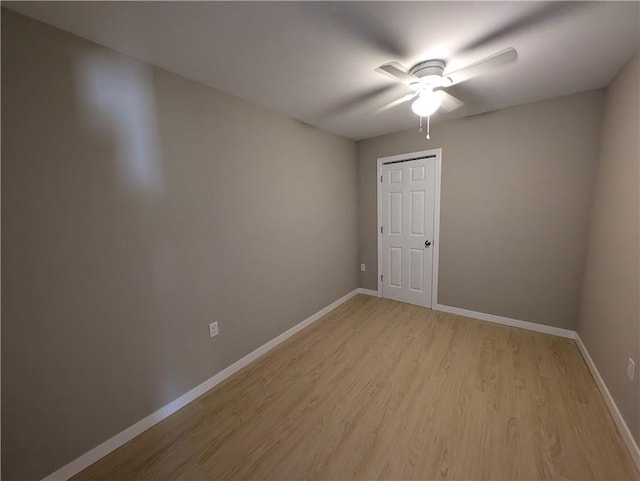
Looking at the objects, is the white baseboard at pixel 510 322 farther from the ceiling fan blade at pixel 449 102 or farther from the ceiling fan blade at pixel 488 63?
the ceiling fan blade at pixel 488 63

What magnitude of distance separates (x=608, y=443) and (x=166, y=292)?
280 centimetres

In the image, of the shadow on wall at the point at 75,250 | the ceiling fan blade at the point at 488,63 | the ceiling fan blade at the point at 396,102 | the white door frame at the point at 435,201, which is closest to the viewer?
the shadow on wall at the point at 75,250

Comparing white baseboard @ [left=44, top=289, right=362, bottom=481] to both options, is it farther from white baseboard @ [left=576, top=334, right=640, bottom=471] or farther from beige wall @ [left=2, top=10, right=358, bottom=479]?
white baseboard @ [left=576, top=334, right=640, bottom=471]

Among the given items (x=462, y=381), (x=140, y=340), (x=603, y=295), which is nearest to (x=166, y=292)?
(x=140, y=340)

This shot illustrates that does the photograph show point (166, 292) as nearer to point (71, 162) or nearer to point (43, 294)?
point (43, 294)

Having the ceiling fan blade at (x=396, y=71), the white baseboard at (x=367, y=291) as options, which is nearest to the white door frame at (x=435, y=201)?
the white baseboard at (x=367, y=291)

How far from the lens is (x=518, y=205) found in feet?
8.82

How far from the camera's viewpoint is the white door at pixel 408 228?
3.26 meters

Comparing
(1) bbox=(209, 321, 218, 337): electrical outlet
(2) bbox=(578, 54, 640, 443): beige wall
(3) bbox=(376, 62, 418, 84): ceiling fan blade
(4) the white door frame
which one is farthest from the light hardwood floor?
(3) bbox=(376, 62, 418, 84): ceiling fan blade

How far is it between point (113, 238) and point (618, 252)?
3190mm

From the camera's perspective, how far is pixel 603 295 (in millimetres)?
1949

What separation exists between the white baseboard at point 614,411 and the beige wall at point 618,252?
0.13 ft

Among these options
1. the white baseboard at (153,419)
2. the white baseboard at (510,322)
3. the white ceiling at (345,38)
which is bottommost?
the white baseboard at (153,419)

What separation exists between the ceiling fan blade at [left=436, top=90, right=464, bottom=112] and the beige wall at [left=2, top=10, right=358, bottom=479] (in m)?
1.47
